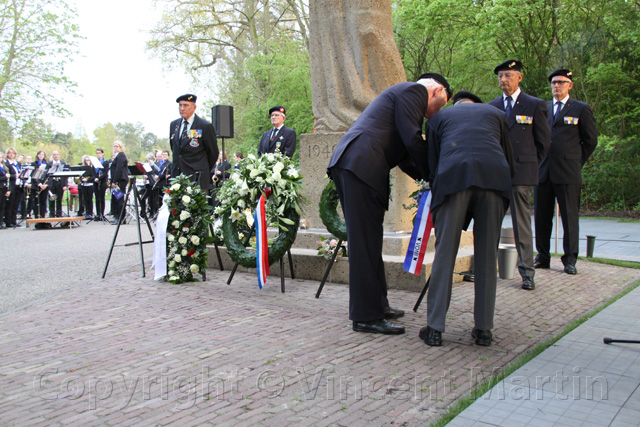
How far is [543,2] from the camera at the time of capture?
17.9 metres

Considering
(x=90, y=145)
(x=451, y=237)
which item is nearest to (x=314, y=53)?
(x=451, y=237)

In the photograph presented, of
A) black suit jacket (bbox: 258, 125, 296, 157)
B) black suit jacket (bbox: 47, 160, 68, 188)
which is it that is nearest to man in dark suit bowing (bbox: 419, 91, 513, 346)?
black suit jacket (bbox: 258, 125, 296, 157)

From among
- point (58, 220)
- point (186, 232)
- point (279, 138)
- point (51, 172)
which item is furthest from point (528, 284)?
point (51, 172)

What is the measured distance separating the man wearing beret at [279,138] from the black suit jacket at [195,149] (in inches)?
75.6

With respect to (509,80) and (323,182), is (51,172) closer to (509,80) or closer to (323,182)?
(323,182)

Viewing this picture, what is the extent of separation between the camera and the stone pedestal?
25.3 ft

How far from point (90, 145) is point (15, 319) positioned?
84.7m

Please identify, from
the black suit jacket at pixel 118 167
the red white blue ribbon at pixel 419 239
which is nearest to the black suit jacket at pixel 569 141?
the red white blue ribbon at pixel 419 239

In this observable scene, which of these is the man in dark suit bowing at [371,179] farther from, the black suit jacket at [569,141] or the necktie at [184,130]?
the necktie at [184,130]

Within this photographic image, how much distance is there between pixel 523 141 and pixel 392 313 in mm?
2913

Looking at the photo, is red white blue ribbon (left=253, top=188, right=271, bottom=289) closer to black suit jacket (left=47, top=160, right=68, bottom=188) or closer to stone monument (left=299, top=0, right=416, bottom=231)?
stone monument (left=299, top=0, right=416, bottom=231)

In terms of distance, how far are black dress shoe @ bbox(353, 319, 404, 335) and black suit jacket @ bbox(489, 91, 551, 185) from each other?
2.86 meters

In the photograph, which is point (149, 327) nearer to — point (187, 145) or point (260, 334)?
point (260, 334)

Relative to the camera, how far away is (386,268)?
6.68 meters
